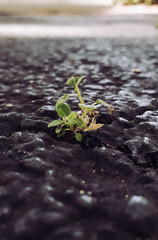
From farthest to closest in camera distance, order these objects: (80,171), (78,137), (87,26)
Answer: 1. (87,26)
2. (78,137)
3. (80,171)

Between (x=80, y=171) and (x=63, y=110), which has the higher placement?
(x=63, y=110)

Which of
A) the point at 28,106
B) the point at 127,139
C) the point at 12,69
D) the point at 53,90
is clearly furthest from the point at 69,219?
the point at 12,69

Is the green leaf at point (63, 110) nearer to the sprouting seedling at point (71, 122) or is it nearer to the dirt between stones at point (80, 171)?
the sprouting seedling at point (71, 122)

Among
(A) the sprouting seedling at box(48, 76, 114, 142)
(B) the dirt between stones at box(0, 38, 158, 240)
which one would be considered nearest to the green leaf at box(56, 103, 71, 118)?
(A) the sprouting seedling at box(48, 76, 114, 142)

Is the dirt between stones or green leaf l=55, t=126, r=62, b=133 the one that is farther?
green leaf l=55, t=126, r=62, b=133

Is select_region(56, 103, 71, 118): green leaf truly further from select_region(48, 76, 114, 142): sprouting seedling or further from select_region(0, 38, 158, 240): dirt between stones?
select_region(0, 38, 158, 240): dirt between stones

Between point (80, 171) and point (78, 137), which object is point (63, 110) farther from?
point (80, 171)

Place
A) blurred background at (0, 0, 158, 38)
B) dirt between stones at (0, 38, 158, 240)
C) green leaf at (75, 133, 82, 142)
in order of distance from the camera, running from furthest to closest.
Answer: blurred background at (0, 0, 158, 38) < green leaf at (75, 133, 82, 142) < dirt between stones at (0, 38, 158, 240)

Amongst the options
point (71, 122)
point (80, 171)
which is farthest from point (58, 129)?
point (80, 171)

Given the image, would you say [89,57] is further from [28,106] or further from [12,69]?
[28,106]
